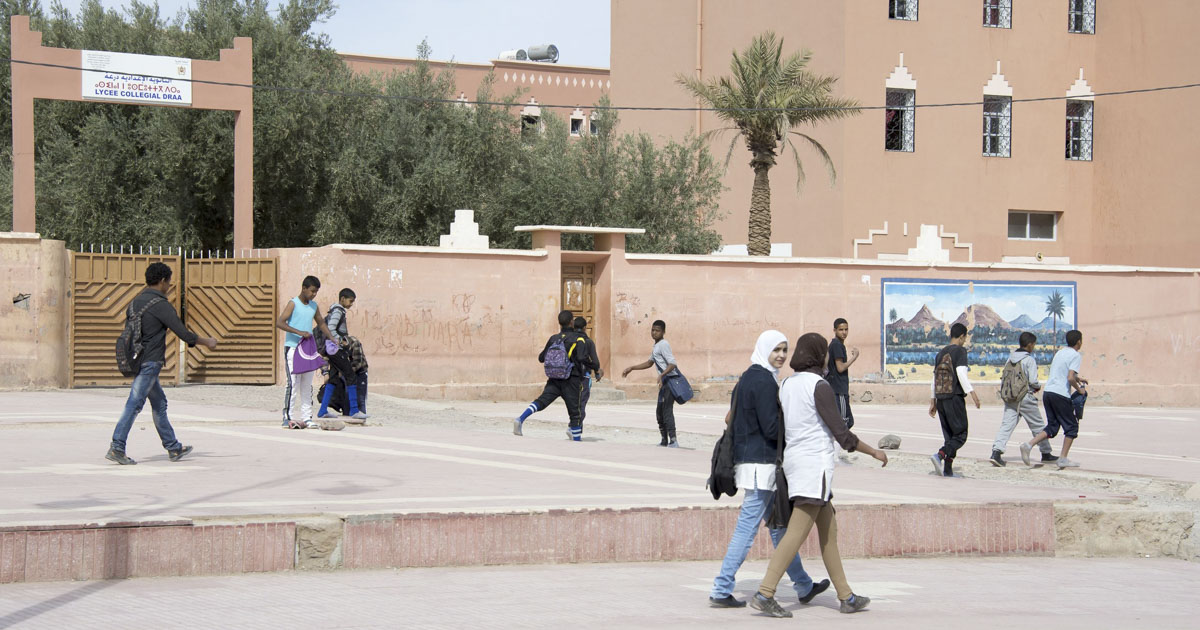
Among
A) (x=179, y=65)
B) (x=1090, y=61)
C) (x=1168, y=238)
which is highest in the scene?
(x=1090, y=61)

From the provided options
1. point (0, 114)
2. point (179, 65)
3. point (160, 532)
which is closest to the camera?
point (160, 532)

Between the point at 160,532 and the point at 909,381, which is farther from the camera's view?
the point at 909,381

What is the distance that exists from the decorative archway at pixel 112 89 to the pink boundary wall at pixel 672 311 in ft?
8.96

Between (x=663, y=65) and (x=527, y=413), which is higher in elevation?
(x=663, y=65)

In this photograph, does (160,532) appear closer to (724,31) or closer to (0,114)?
(0,114)

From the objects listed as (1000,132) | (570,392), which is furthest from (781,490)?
(1000,132)

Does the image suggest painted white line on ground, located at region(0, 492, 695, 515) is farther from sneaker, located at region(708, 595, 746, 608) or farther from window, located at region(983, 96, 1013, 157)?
→ window, located at region(983, 96, 1013, 157)

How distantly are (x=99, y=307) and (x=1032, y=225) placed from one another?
24831 millimetres

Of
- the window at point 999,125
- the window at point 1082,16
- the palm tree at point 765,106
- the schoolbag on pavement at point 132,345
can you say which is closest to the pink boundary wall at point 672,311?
the palm tree at point 765,106

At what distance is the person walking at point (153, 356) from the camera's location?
423 inches

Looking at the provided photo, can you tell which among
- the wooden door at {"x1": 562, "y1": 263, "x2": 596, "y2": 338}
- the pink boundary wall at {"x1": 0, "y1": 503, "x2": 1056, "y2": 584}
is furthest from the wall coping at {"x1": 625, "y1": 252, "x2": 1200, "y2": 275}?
the pink boundary wall at {"x1": 0, "y1": 503, "x2": 1056, "y2": 584}

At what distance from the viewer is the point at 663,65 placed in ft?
131

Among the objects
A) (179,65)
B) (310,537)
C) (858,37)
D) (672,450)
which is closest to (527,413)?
(672,450)

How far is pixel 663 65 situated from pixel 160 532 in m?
33.9
